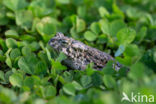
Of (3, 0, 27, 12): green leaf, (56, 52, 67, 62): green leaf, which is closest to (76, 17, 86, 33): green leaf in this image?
(3, 0, 27, 12): green leaf

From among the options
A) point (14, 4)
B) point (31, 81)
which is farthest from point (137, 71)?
point (14, 4)

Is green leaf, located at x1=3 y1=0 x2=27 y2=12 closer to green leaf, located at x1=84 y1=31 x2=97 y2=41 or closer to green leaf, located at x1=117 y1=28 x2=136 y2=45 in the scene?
green leaf, located at x1=84 y1=31 x2=97 y2=41

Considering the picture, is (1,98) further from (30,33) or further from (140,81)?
(30,33)

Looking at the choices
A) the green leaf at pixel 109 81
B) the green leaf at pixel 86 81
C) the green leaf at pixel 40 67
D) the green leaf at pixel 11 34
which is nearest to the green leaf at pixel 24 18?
the green leaf at pixel 11 34

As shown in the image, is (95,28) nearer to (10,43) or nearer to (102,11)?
(102,11)

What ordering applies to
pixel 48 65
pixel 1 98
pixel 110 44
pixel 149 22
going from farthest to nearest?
pixel 149 22, pixel 110 44, pixel 48 65, pixel 1 98

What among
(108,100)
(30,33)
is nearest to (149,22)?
(30,33)
